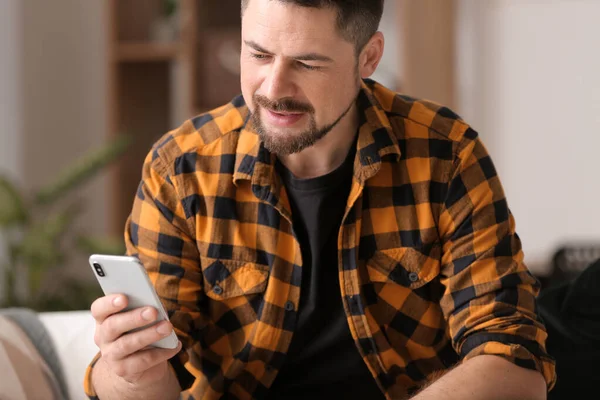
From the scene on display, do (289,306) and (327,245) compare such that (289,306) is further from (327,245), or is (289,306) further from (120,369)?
(120,369)

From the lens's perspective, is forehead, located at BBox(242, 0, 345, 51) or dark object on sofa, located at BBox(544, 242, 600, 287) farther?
dark object on sofa, located at BBox(544, 242, 600, 287)

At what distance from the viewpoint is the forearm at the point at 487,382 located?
3.96 feet

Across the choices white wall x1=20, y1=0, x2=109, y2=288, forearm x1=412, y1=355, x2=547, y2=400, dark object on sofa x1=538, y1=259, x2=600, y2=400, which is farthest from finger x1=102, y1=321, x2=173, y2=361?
white wall x1=20, y1=0, x2=109, y2=288

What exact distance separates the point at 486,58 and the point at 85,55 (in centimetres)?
166

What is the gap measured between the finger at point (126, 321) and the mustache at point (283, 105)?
0.34 m

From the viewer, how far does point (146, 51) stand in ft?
10.8

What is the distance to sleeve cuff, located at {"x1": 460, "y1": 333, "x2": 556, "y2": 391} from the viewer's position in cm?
123

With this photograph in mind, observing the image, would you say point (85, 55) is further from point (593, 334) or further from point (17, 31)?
point (593, 334)

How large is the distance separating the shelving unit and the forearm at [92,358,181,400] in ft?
6.41

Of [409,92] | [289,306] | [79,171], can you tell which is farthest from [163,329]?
[409,92]

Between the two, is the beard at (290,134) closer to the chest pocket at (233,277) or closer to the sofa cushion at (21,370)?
the chest pocket at (233,277)

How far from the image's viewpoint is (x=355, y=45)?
1305 millimetres

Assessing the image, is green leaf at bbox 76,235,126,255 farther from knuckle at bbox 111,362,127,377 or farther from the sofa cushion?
knuckle at bbox 111,362,127,377

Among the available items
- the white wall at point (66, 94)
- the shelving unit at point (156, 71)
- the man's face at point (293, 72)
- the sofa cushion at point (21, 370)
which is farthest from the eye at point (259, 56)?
the white wall at point (66, 94)
